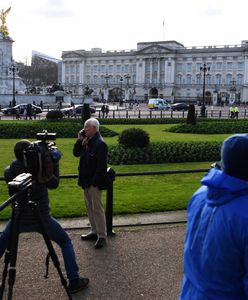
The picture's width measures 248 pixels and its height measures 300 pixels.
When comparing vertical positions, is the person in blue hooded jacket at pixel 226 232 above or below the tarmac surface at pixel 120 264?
above

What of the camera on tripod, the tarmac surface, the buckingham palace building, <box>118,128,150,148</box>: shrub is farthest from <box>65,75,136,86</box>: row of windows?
the camera on tripod

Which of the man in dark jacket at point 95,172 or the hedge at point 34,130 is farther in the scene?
the hedge at point 34,130

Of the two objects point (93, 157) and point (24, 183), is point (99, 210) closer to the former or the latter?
point (93, 157)

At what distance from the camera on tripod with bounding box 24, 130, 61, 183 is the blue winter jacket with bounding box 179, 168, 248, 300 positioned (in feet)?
6.06

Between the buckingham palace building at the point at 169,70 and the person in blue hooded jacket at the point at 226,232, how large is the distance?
110 meters

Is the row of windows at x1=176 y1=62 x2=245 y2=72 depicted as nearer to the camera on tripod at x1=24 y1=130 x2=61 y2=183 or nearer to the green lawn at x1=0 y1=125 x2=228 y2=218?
the green lawn at x1=0 y1=125 x2=228 y2=218

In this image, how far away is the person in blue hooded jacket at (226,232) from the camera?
2.43 m

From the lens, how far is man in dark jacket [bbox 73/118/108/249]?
5883 mm

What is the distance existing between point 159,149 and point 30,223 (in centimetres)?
995

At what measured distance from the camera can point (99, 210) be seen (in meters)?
5.98

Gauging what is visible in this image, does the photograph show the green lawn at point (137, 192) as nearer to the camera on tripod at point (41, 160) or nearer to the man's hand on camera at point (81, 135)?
the man's hand on camera at point (81, 135)

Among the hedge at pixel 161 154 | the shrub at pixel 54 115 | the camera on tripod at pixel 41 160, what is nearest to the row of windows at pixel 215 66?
the shrub at pixel 54 115

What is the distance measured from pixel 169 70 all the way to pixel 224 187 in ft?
409

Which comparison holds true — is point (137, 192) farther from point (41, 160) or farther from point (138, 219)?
point (41, 160)
